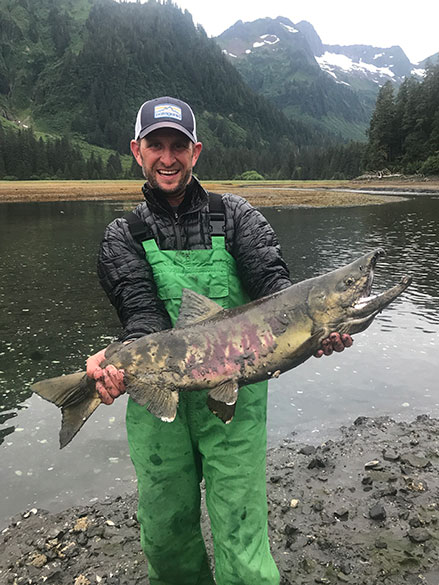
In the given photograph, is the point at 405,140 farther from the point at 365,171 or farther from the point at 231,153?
the point at 231,153

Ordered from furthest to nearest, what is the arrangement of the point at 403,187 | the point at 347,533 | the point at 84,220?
the point at 403,187 < the point at 84,220 < the point at 347,533

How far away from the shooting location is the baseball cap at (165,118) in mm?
3555

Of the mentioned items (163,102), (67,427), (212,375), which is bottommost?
(67,427)

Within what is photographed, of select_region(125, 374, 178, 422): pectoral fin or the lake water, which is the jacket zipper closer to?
select_region(125, 374, 178, 422): pectoral fin

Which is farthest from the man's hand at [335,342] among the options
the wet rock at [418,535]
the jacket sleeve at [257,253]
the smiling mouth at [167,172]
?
the wet rock at [418,535]

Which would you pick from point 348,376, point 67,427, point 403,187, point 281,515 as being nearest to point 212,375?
point 67,427

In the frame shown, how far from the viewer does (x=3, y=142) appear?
13662 centimetres

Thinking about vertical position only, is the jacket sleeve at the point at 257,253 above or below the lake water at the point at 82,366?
above

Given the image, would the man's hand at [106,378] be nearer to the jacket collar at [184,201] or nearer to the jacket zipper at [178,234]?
the jacket zipper at [178,234]

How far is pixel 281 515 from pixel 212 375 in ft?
9.47

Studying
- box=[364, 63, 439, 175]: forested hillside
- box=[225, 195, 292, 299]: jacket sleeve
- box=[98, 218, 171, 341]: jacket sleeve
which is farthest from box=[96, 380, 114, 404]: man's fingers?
box=[364, 63, 439, 175]: forested hillside

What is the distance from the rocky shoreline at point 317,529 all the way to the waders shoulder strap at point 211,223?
3.44 metres

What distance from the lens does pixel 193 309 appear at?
345 cm

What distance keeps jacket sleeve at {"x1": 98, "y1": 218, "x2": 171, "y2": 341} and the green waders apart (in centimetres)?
9
